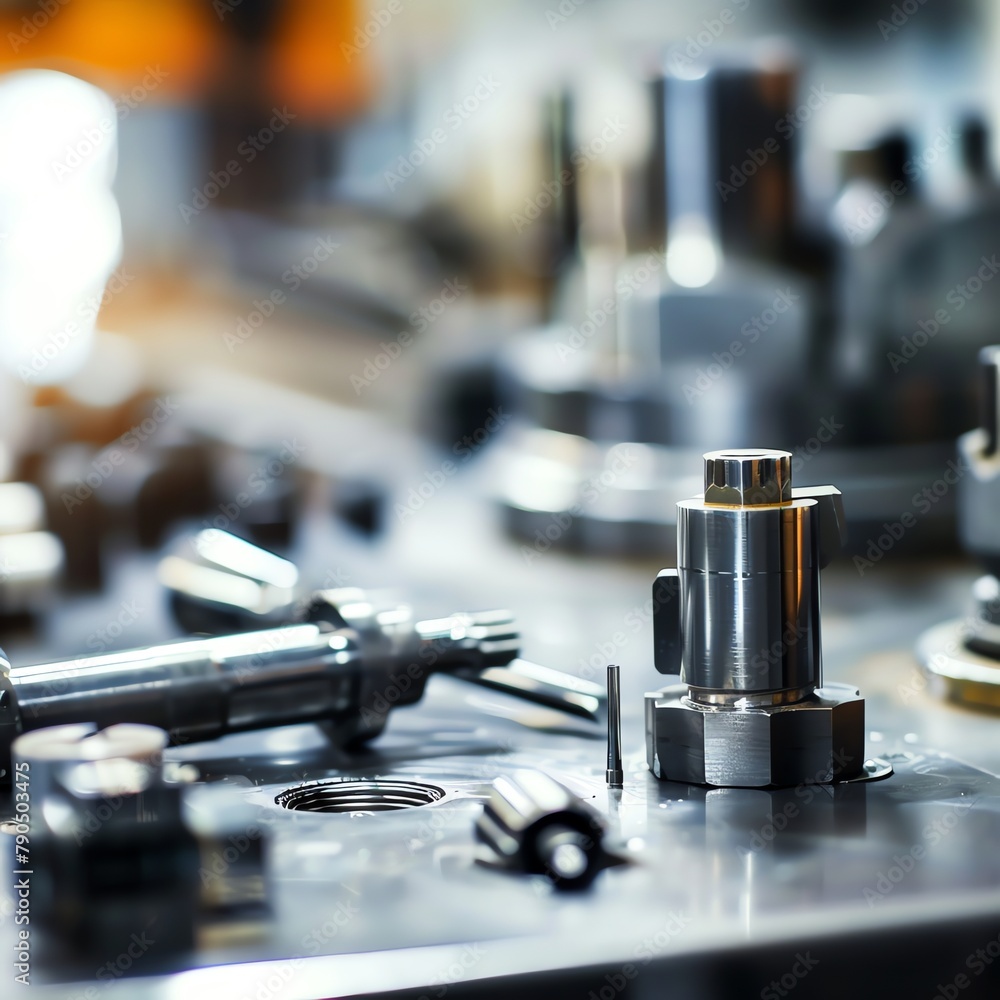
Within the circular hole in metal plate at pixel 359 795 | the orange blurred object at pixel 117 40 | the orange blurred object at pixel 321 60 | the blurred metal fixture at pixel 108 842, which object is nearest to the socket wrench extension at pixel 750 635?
the circular hole in metal plate at pixel 359 795

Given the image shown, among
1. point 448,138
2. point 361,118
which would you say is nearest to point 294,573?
point 448,138

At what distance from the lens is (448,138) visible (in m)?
2.37

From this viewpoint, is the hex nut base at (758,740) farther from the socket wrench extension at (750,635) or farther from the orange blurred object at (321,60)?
the orange blurred object at (321,60)

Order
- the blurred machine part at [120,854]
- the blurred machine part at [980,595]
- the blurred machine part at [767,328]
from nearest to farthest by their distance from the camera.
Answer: the blurred machine part at [120,854]
the blurred machine part at [980,595]
the blurred machine part at [767,328]

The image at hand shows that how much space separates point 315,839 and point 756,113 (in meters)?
0.92

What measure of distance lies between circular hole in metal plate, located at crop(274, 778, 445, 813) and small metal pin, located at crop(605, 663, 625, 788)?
0.07 m

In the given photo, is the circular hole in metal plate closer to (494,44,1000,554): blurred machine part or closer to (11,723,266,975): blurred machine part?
(11,723,266,975): blurred machine part

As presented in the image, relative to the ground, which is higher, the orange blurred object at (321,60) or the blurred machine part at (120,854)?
the orange blurred object at (321,60)

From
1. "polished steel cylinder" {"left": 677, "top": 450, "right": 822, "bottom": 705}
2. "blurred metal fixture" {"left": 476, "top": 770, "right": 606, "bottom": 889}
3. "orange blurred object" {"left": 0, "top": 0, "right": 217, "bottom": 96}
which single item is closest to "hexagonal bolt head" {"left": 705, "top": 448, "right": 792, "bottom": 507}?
"polished steel cylinder" {"left": 677, "top": 450, "right": 822, "bottom": 705}

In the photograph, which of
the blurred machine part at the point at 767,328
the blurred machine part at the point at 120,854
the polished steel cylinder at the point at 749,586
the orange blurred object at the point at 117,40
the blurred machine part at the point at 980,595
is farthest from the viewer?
the orange blurred object at the point at 117,40

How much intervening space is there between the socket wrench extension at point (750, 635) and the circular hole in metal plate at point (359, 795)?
0.10m

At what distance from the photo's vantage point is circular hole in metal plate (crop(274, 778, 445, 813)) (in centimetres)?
55

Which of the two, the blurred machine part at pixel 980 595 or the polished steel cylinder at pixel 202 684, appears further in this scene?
the blurred machine part at pixel 980 595

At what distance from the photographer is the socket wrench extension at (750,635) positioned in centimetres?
53
